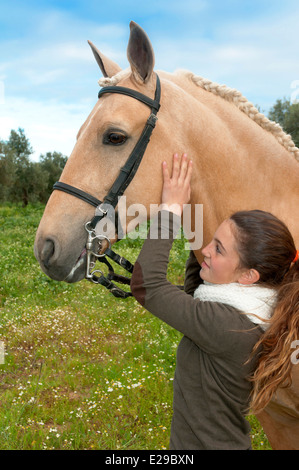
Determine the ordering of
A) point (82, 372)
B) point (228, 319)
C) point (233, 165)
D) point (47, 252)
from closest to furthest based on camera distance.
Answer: point (228, 319) < point (47, 252) < point (233, 165) < point (82, 372)

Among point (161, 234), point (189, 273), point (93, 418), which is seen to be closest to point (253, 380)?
point (161, 234)

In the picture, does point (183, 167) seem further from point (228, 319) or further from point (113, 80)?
point (228, 319)

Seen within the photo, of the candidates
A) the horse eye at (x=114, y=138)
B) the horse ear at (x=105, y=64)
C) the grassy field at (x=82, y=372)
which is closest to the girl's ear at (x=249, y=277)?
the horse eye at (x=114, y=138)

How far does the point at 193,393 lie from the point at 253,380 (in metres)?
0.31

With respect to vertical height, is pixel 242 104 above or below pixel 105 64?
below

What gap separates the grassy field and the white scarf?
2249 mm

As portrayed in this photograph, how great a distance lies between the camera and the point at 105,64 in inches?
106

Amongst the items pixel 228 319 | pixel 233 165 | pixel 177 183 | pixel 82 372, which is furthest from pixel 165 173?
pixel 82 372

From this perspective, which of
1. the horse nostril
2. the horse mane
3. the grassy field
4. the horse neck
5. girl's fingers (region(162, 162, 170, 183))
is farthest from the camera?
the grassy field

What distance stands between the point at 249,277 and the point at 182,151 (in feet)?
2.98

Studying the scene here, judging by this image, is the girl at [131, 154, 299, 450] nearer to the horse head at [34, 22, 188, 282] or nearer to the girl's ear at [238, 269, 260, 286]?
the girl's ear at [238, 269, 260, 286]

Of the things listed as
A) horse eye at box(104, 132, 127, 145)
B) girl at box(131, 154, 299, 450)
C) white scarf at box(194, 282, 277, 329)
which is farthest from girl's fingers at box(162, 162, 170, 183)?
white scarf at box(194, 282, 277, 329)

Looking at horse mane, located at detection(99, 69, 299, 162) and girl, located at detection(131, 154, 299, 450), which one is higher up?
horse mane, located at detection(99, 69, 299, 162)

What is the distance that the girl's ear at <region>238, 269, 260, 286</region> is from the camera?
183cm
